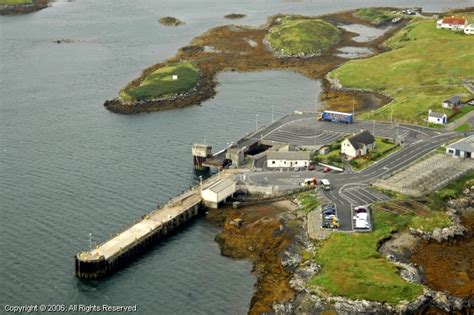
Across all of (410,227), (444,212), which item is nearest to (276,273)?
(410,227)

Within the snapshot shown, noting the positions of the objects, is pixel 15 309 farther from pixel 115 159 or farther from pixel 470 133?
pixel 470 133

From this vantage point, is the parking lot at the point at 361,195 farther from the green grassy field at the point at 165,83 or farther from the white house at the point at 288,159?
the green grassy field at the point at 165,83

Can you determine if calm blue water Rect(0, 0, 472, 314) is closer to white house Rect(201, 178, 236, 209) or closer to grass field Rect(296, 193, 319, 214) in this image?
white house Rect(201, 178, 236, 209)

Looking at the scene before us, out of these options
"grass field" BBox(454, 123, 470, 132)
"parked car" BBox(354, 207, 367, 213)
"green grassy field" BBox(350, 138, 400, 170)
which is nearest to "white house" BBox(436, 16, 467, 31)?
"grass field" BBox(454, 123, 470, 132)

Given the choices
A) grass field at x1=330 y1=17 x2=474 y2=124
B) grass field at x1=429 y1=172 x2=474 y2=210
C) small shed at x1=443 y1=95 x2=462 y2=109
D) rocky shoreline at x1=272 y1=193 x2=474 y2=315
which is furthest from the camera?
grass field at x1=330 y1=17 x2=474 y2=124

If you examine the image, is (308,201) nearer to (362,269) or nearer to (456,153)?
(362,269)

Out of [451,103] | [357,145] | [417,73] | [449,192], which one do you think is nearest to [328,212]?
[449,192]
